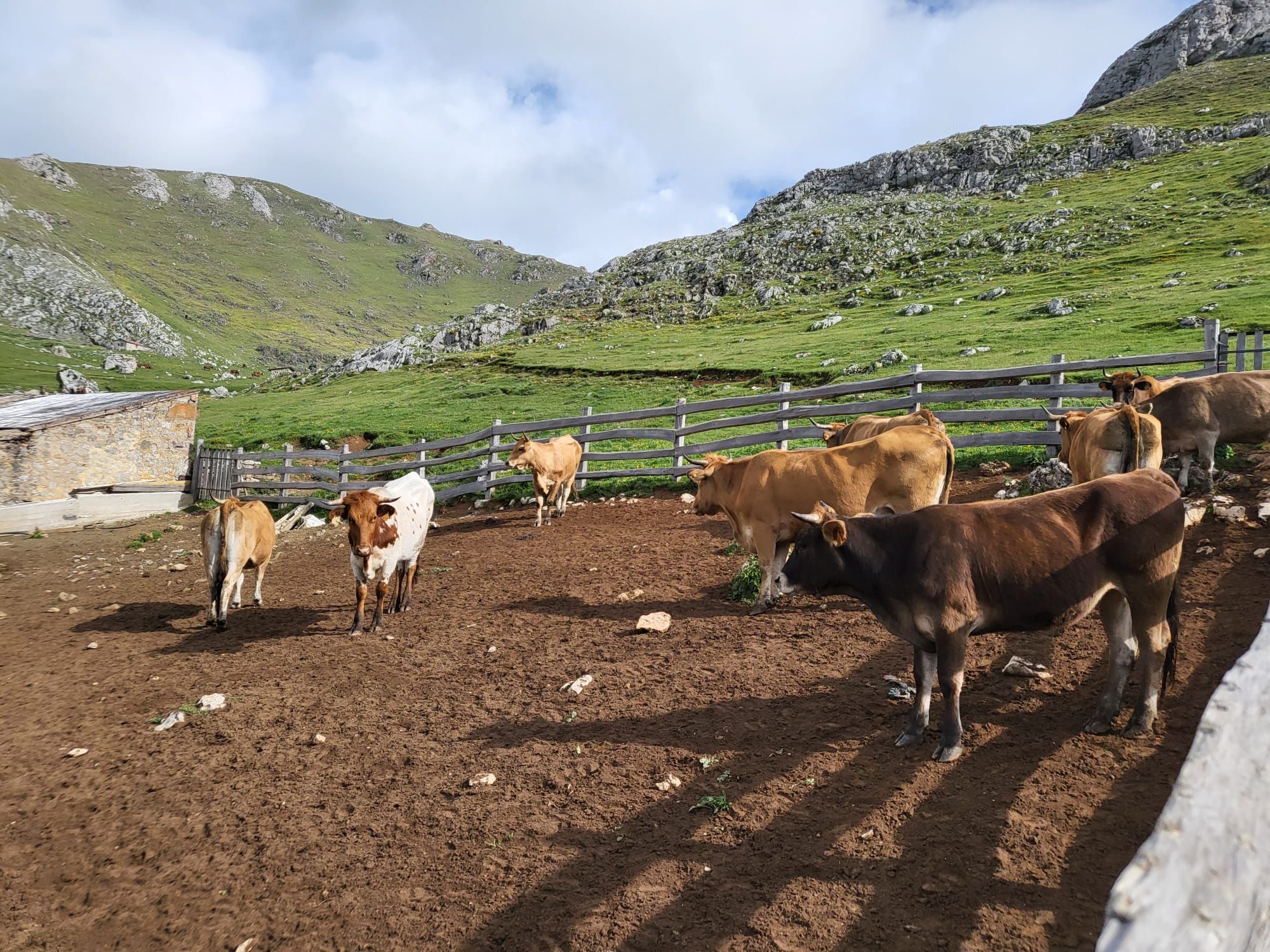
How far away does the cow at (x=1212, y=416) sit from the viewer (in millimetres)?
8375

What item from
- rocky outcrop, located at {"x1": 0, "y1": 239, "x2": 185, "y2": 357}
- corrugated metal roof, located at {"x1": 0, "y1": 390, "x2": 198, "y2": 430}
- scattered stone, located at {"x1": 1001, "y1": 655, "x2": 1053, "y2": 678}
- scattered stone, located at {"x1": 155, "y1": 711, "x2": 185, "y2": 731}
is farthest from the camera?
rocky outcrop, located at {"x1": 0, "y1": 239, "x2": 185, "y2": 357}

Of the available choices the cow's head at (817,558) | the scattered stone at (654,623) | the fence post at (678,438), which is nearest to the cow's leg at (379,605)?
the scattered stone at (654,623)

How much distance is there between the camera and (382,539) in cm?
940

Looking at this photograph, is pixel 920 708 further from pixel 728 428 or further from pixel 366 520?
pixel 728 428

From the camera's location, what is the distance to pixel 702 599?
28.4 ft

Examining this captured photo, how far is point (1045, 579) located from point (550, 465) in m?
11.3

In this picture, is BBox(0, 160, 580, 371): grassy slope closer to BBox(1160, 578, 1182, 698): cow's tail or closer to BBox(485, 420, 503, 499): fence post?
BBox(485, 420, 503, 499): fence post

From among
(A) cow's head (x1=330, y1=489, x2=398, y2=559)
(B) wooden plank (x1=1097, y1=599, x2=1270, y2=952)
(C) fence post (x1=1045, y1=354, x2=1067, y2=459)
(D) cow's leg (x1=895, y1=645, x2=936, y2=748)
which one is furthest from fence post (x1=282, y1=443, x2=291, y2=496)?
(B) wooden plank (x1=1097, y1=599, x2=1270, y2=952)

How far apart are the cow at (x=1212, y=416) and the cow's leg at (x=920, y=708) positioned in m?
5.67

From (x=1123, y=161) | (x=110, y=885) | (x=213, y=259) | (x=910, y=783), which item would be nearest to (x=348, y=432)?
(x=110, y=885)

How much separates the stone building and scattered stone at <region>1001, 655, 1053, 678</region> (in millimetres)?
22665

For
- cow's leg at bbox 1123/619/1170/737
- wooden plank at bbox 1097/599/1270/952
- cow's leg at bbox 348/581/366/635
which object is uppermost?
wooden plank at bbox 1097/599/1270/952

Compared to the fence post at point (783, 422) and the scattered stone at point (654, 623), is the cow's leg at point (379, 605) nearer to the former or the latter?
the scattered stone at point (654, 623)

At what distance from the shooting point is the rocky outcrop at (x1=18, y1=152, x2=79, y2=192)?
183500mm
